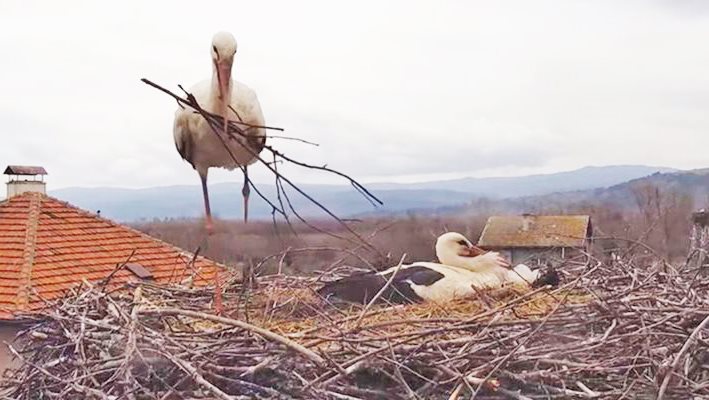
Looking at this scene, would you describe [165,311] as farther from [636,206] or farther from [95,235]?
[95,235]

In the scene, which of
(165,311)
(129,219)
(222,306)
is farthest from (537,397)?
(129,219)

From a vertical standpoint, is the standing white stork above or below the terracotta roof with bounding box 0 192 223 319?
above

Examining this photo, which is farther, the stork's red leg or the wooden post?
the wooden post

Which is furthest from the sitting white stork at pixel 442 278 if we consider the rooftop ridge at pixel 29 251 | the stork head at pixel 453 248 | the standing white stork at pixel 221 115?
the rooftop ridge at pixel 29 251

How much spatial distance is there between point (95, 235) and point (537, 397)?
7.24 metres

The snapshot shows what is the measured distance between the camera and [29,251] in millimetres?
8008

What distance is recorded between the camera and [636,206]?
5.62 meters

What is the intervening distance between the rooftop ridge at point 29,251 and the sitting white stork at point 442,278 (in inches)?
139

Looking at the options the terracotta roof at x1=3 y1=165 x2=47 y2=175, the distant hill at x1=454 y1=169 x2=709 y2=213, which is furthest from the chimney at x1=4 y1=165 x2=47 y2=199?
the distant hill at x1=454 y1=169 x2=709 y2=213

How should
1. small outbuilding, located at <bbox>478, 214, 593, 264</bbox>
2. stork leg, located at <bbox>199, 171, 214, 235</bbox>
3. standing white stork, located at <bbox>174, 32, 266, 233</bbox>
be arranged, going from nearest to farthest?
standing white stork, located at <bbox>174, 32, 266, 233</bbox>, stork leg, located at <bbox>199, 171, 214, 235</bbox>, small outbuilding, located at <bbox>478, 214, 593, 264</bbox>

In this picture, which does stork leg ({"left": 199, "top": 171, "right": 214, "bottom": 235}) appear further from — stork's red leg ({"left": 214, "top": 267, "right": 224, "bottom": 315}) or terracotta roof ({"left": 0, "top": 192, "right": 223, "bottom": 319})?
terracotta roof ({"left": 0, "top": 192, "right": 223, "bottom": 319})

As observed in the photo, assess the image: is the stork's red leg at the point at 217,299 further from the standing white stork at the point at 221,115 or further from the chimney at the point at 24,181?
the chimney at the point at 24,181

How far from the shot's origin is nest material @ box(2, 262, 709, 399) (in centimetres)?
226

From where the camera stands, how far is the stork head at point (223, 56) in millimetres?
3379
